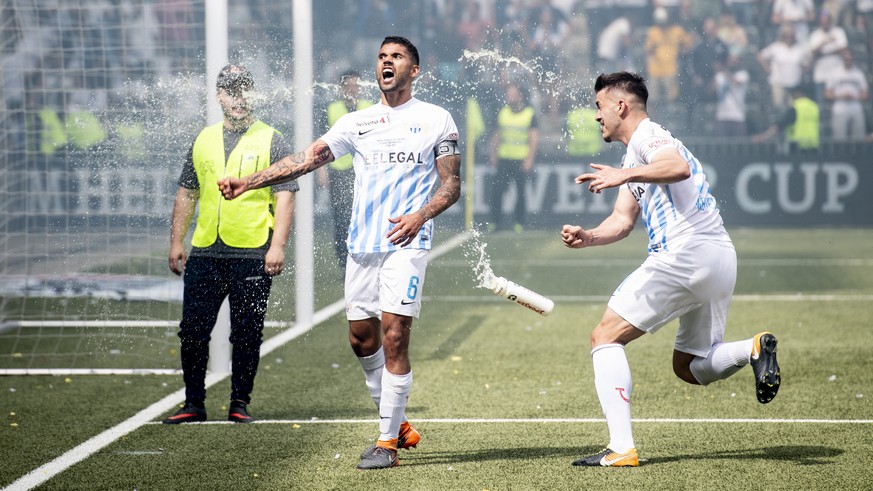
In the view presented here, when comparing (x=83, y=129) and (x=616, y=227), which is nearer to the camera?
(x=616, y=227)

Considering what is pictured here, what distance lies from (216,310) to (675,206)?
2.55 metres

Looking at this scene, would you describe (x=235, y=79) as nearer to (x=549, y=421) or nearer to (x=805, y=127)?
(x=549, y=421)

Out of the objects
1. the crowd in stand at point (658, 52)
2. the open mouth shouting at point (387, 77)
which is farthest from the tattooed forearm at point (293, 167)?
the crowd in stand at point (658, 52)

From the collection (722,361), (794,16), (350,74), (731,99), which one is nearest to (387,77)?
(722,361)

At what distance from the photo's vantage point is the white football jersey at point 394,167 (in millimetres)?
5660

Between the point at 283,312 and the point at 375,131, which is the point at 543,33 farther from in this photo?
the point at 375,131

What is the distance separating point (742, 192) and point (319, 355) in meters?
12.7

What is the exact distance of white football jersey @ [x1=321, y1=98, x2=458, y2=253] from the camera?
5660mm

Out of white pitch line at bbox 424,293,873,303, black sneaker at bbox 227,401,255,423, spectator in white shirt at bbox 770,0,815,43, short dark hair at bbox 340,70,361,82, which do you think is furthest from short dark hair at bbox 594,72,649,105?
spectator in white shirt at bbox 770,0,815,43

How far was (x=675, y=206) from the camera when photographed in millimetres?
5492

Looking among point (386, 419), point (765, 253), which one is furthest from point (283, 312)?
point (765, 253)

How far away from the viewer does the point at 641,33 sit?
21.7 m

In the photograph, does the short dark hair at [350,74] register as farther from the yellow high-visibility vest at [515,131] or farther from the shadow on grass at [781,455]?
the yellow high-visibility vest at [515,131]

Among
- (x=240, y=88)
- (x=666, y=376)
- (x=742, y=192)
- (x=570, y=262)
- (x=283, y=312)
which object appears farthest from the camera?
(x=742, y=192)
